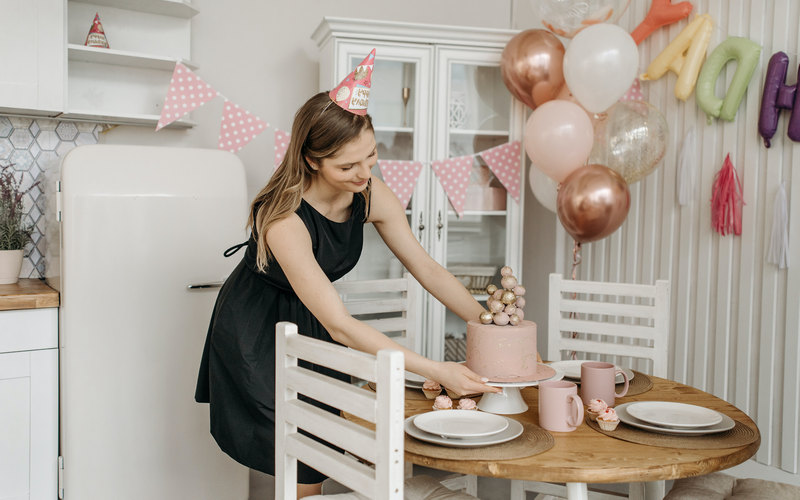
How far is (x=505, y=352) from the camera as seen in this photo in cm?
143

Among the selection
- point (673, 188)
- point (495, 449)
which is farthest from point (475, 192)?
point (495, 449)

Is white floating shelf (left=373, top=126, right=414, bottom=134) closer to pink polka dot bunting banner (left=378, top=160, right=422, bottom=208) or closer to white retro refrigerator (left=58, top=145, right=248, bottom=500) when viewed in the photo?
pink polka dot bunting banner (left=378, top=160, right=422, bottom=208)

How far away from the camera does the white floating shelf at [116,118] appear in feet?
8.71

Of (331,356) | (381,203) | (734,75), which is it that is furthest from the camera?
(734,75)

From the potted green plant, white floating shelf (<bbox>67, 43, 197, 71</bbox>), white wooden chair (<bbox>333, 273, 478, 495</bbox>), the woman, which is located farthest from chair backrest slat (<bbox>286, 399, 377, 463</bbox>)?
white floating shelf (<bbox>67, 43, 197, 71</bbox>)

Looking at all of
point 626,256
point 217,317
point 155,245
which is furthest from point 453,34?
point 217,317

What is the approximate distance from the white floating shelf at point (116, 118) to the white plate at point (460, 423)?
6.26 feet

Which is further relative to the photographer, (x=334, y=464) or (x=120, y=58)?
(x=120, y=58)

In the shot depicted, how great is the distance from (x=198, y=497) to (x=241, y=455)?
842 mm

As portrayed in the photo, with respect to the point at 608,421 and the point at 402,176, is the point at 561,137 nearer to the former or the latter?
the point at 402,176

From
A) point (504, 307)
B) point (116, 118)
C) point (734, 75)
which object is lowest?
point (504, 307)

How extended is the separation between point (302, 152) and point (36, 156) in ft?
5.37

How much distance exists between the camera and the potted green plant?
8.20 ft

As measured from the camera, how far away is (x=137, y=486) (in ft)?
7.64
